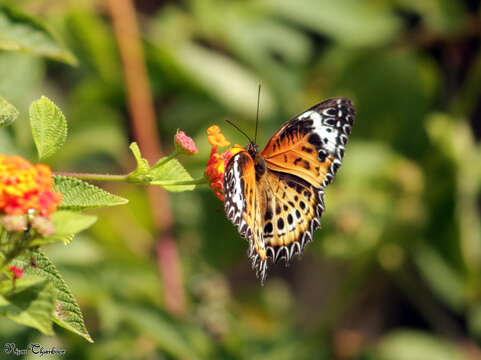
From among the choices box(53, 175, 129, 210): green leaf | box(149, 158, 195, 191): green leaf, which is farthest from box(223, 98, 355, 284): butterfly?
box(53, 175, 129, 210): green leaf

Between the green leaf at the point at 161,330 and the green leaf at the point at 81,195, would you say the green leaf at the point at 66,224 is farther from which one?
the green leaf at the point at 161,330

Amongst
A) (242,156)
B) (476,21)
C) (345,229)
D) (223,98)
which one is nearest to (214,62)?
(223,98)

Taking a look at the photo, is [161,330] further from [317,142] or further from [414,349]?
[414,349]

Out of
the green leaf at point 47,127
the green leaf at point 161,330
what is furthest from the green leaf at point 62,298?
the green leaf at point 161,330

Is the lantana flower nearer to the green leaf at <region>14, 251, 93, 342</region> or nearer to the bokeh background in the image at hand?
the green leaf at <region>14, 251, 93, 342</region>

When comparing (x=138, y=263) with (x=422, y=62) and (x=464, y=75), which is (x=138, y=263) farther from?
(x=464, y=75)

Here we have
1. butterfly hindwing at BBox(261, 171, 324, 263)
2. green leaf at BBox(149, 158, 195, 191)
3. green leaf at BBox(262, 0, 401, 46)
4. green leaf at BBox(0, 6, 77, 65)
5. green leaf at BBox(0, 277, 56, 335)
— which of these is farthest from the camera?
green leaf at BBox(262, 0, 401, 46)
